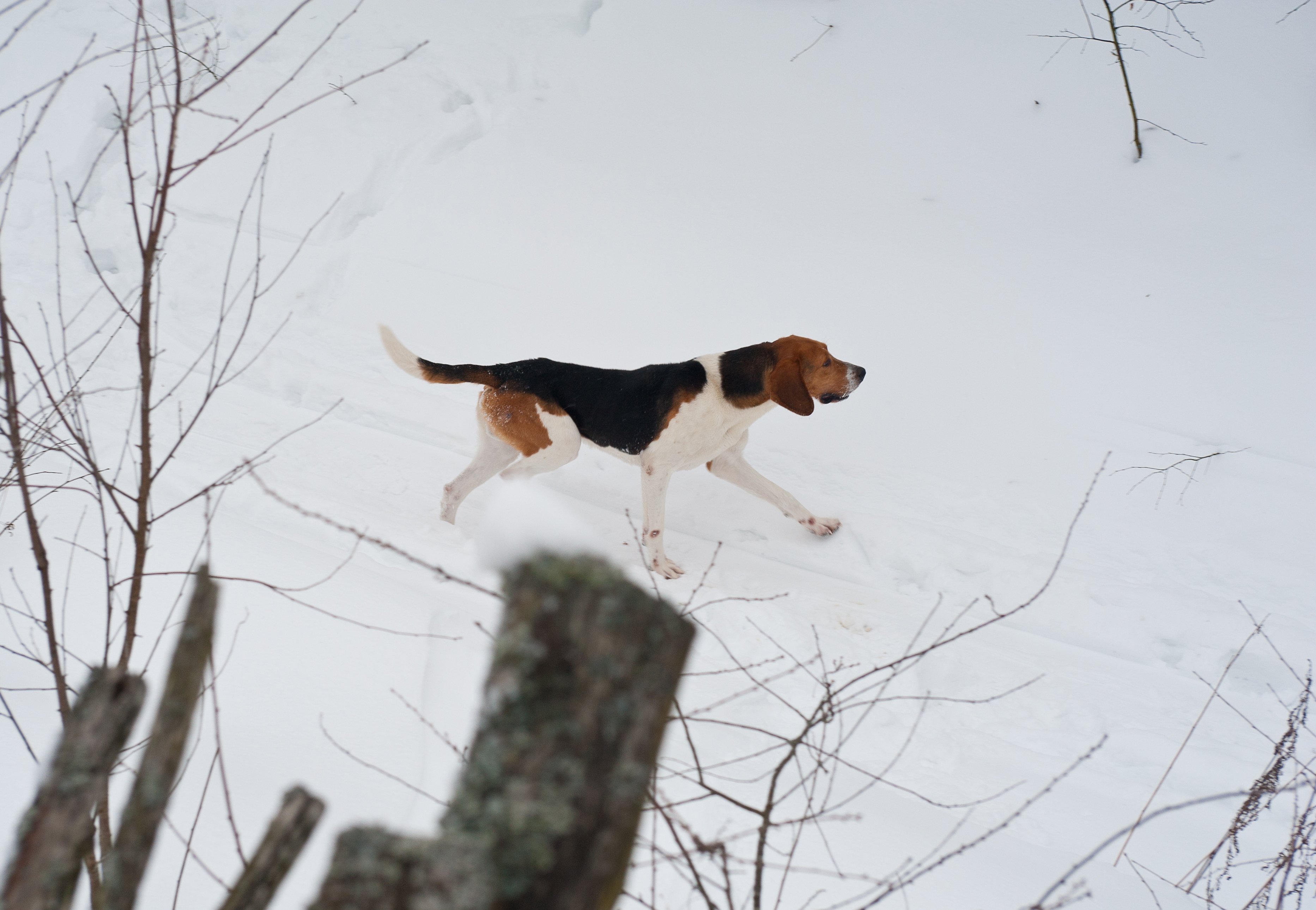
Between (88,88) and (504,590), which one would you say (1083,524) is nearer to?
(504,590)

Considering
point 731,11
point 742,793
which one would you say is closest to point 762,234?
point 731,11

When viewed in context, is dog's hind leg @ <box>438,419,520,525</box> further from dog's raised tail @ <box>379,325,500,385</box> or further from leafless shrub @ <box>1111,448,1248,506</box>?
leafless shrub @ <box>1111,448,1248,506</box>

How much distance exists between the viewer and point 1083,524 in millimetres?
5133

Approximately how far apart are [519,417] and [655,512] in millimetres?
880

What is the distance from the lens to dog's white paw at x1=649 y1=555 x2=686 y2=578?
4680 millimetres

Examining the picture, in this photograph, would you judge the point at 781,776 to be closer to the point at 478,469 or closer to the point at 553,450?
the point at 553,450

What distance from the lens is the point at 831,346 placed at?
257 inches

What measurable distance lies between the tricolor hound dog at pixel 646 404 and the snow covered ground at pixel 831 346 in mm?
485

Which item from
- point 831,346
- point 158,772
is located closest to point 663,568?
point 831,346

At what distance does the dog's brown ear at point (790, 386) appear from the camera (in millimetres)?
4453

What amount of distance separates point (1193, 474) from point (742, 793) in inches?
155

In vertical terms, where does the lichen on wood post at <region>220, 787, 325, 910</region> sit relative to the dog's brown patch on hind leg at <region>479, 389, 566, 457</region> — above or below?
below

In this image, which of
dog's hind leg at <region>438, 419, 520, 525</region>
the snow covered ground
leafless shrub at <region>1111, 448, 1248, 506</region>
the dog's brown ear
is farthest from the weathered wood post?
leafless shrub at <region>1111, 448, 1248, 506</region>

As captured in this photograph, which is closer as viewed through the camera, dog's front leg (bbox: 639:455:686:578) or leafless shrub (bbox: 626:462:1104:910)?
leafless shrub (bbox: 626:462:1104:910)
